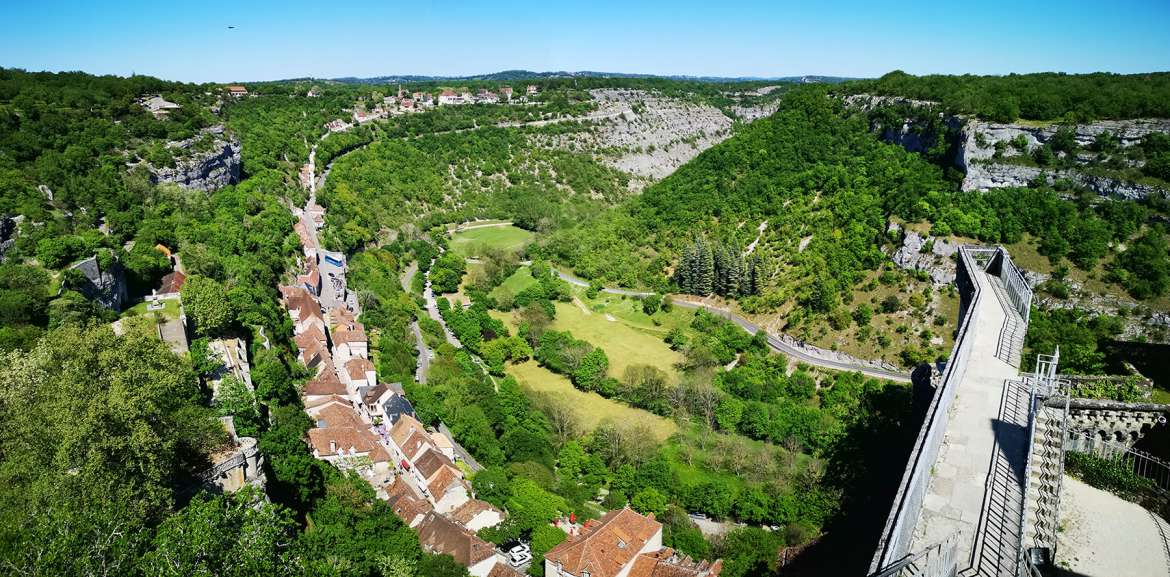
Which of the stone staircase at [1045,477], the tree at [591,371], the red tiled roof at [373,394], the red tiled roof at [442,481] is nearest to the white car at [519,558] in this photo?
the red tiled roof at [442,481]

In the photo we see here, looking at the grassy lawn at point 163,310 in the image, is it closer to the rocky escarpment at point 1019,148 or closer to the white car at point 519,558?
the white car at point 519,558

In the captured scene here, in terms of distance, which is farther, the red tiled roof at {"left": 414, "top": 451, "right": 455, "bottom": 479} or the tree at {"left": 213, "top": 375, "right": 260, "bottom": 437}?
the red tiled roof at {"left": 414, "top": 451, "right": 455, "bottom": 479}

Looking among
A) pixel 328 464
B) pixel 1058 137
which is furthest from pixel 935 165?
pixel 328 464

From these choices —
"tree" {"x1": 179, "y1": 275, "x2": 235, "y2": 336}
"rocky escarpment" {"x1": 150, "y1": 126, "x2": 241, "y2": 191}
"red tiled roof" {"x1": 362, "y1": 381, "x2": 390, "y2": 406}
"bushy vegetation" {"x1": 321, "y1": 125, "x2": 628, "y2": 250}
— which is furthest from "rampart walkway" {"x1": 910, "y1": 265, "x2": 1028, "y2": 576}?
"bushy vegetation" {"x1": 321, "y1": 125, "x2": 628, "y2": 250}

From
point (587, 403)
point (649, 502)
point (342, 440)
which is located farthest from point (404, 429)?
point (649, 502)

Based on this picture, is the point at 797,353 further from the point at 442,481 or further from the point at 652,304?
the point at 442,481

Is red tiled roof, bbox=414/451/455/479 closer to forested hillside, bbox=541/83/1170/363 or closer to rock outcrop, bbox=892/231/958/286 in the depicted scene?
forested hillside, bbox=541/83/1170/363

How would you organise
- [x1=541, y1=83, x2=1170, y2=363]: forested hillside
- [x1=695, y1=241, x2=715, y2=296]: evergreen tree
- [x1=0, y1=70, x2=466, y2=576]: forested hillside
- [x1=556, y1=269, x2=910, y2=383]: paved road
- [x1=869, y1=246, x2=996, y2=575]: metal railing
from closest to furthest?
[x1=869, y1=246, x2=996, y2=575]: metal railing
[x1=0, y1=70, x2=466, y2=576]: forested hillside
[x1=541, y1=83, x2=1170, y2=363]: forested hillside
[x1=556, y1=269, x2=910, y2=383]: paved road
[x1=695, y1=241, x2=715, y2=296]: evergreen tree
